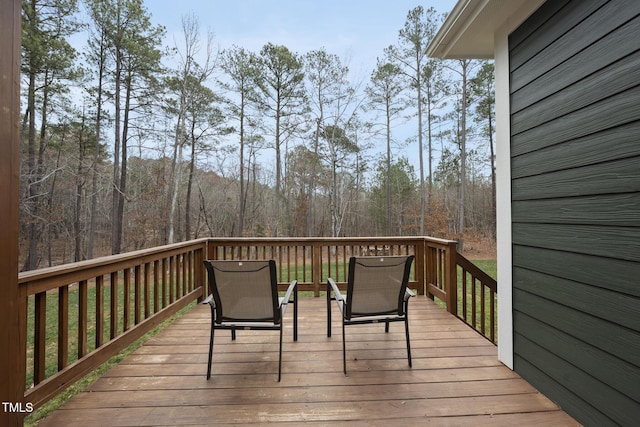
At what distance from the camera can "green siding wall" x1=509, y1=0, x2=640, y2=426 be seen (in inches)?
55.4

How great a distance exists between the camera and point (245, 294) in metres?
2.27

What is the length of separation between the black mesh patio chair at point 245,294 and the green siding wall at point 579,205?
187 cm

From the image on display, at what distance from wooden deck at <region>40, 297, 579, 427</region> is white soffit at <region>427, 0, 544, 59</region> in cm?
266

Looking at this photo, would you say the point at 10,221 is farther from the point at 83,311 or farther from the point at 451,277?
the point at 451,277

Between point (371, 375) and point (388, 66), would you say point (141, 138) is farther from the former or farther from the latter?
point (371, 375)

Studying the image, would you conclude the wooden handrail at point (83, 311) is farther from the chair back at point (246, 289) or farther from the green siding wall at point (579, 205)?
the green siding wall at point (579, 205)

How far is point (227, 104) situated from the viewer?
1120 cm

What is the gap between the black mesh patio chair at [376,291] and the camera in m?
2.35

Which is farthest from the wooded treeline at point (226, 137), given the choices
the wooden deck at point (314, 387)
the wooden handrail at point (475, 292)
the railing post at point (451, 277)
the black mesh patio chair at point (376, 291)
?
the black mesh patio chair at point (376, 291)

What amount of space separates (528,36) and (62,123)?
12314 mm

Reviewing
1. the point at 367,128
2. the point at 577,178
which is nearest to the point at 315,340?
the point at 577,178

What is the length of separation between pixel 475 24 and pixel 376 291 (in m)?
2.30

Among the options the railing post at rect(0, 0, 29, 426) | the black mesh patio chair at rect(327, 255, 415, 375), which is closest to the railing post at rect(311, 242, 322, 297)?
the black mesh patio chair at rect(327, 255, 415, 375)

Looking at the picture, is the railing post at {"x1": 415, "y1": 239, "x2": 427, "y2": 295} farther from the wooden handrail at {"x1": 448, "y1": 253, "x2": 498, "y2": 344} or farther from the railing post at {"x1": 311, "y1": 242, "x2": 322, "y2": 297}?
the railing post at {"x1": 311, "y1": 242, "x2": 322, "y2": 297}
